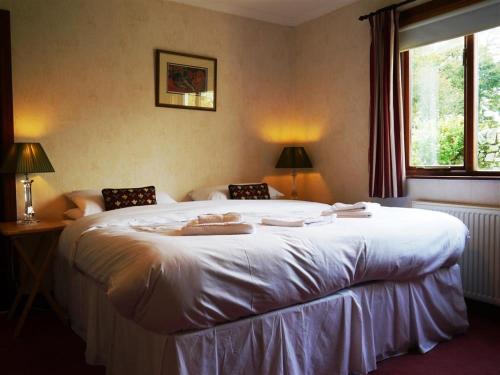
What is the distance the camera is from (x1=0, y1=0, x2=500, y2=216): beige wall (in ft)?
10.6

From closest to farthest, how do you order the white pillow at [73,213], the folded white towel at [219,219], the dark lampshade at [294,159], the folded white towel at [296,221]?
the folded white towel at [219,219] → the folded white towel at [296,221] → the white pillow at [73,213] → the dark lampshade at [294,159]

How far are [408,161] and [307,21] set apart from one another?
1926mm

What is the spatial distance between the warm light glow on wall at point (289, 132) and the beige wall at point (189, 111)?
0.04ft

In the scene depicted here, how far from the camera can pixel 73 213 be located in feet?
10.3

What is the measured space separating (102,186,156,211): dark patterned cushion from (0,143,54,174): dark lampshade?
1.50 feet

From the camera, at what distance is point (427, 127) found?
11.4 feet

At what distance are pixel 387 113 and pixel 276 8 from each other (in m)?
1.64

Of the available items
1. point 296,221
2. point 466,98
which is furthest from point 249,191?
point 466,98

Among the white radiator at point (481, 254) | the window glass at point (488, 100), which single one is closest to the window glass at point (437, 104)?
the window glass at point (488, 100)

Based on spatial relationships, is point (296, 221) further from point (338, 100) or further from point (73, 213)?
point (338, 100)

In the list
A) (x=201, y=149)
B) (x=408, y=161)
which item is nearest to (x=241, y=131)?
(x=201, y=149)

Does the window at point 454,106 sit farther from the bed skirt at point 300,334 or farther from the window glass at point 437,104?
the bed skirt at point 300,334

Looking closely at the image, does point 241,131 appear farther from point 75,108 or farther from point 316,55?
point 75,108

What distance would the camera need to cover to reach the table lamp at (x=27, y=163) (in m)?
2.85
